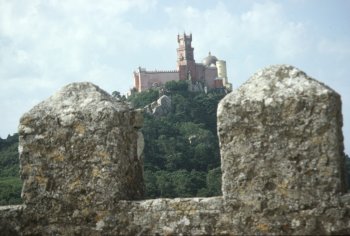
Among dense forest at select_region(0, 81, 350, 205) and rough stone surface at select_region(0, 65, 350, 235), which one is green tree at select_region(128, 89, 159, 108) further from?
rough stone surface at select_region(0, 65, 350, 235)

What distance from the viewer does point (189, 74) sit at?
419ft

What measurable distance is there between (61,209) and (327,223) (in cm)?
217

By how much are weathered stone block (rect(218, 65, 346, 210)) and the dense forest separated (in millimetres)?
35007

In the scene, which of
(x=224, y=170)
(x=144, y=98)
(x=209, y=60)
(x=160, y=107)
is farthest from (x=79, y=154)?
(x=209, y=60)

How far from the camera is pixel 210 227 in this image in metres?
4.10

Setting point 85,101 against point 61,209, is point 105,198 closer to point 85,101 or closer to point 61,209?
point 61,209

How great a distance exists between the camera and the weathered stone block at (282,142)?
3744 millimetres

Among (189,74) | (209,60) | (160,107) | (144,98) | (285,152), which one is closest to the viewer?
(285,152)

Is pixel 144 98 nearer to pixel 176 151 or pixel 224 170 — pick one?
pixel 176 151

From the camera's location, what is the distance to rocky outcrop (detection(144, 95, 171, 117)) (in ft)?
333

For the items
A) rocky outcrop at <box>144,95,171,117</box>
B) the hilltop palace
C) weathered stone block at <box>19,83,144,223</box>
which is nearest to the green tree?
rocky outcrop at <box>144,95,171,117</box>

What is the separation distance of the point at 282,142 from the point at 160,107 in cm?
9874

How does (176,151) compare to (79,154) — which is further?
(176,151)

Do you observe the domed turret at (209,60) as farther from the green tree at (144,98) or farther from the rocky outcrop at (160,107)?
the rocky outcrop at (160,107)
